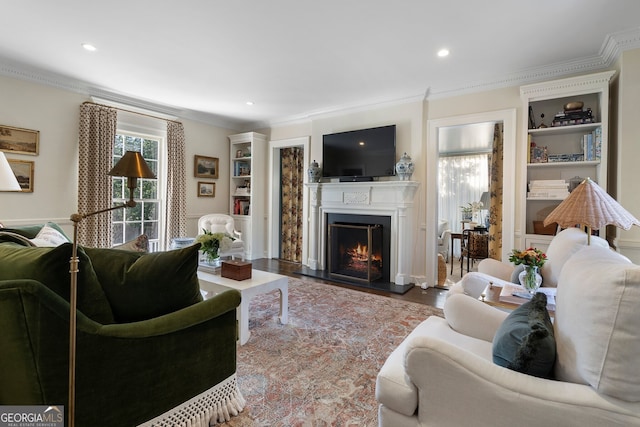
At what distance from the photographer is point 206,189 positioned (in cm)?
575

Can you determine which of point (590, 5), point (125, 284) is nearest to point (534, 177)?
point (590, 5)

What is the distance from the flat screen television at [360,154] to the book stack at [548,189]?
5.36 ft

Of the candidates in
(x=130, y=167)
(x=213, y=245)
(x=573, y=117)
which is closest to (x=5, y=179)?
(x=213, y=245)

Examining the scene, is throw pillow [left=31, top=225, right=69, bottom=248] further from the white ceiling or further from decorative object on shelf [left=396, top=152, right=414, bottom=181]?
decorative object on shelf [left=396, top=152, right=414, bottom=181]

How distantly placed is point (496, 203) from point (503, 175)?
94.6 inches

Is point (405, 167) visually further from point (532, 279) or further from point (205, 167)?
point (205, 167)

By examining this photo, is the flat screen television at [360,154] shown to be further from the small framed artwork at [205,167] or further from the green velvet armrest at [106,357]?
the green velvet armrest at [106,357]

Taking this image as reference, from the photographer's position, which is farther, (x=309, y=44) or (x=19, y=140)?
(x=19, y=140)

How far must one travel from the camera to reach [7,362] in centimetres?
111

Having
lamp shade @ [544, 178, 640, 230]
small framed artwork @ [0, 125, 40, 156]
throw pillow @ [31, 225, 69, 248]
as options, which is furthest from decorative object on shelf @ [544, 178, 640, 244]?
small framed artwork @ [0, 125, 40, 156]

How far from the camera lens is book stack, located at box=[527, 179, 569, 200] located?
10.8 ft

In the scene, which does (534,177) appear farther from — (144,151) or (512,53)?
(144,151)

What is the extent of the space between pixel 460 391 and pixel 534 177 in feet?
11.1

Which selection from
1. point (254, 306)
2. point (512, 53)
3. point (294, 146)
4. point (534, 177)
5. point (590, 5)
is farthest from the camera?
point (294, 146)
